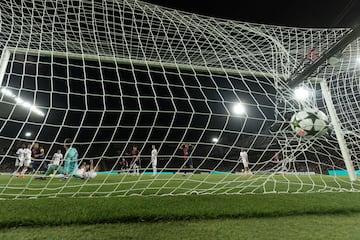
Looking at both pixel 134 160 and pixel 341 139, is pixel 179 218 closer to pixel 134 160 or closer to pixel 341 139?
pixel 341 139

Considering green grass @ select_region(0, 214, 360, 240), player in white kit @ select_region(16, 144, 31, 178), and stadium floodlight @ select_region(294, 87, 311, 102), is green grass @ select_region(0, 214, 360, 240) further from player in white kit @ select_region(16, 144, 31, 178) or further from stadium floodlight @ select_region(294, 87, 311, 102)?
player in white kit @ select_region(16, 144, 31, 178)

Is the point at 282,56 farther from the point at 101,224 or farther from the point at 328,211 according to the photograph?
the point at 101,224

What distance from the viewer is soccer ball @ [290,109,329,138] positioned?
2494 millimetres

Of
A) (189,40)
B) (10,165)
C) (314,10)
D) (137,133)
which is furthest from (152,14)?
(10,165)

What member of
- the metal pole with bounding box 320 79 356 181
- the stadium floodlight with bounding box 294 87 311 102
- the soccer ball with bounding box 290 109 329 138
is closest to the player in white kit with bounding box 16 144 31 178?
the soccer ball with bounding box 290 109 329 138

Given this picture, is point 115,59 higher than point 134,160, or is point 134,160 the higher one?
point 115,59

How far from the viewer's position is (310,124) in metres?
2.50

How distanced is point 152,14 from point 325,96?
3.05 metres

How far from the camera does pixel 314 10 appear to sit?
17.9ft

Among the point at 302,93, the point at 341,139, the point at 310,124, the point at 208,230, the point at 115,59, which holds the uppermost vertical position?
the point at 115,59

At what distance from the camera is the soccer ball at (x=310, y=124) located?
249 centimetres

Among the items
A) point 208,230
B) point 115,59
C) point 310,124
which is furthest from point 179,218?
point 115,59

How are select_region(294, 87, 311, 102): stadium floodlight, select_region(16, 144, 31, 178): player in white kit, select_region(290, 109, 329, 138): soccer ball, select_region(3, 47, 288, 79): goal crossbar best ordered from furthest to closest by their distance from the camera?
1. select_region(16, 144, 31, 178): player in white kit
2. select_region(294, 87, 311, 102): stadium floodlight
3. select_region(3, 47, 288, 79): goal crossbar
4. select_region(290, 109, 329, 138): soccer ball

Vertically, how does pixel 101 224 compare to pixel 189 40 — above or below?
below
